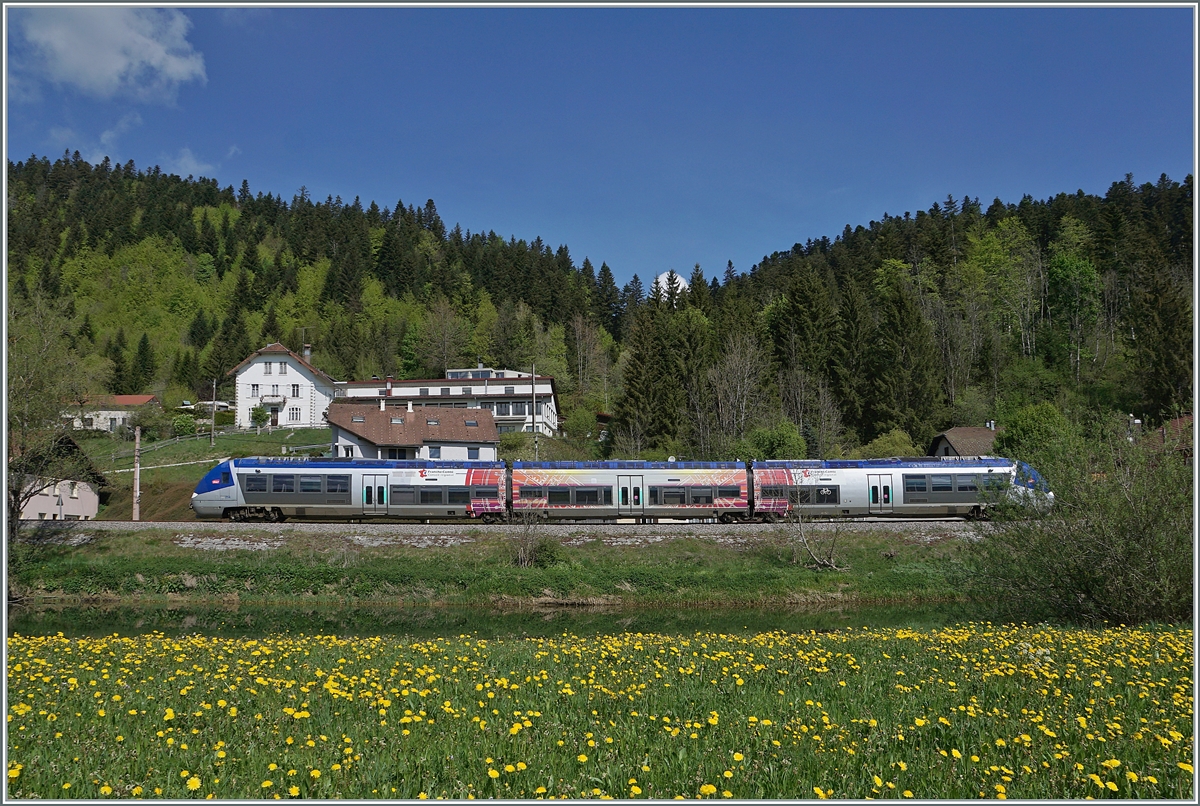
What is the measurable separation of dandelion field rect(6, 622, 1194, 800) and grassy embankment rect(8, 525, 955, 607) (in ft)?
59.1

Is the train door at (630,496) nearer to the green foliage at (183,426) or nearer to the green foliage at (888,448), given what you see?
the green foliage at (888,448)

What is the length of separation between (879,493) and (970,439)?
24.0 metres

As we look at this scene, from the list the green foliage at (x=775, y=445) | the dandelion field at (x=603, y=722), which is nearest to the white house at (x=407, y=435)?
the green foliage at (x=775, y=445)

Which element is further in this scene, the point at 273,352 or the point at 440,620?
the point at 273,352

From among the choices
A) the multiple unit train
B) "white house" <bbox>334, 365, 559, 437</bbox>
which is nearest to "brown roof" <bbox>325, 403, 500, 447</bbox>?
"white house" <bbox>334, 365, 559, 437</bbox>

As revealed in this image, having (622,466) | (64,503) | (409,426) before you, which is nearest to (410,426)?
(409,426)

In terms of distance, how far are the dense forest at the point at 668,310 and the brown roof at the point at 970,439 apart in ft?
12.8

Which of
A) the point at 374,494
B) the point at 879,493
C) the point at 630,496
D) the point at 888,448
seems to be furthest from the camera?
the point at 888,448

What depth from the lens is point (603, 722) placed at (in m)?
7.64

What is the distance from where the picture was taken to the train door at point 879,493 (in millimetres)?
36312

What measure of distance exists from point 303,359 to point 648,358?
4353 cm

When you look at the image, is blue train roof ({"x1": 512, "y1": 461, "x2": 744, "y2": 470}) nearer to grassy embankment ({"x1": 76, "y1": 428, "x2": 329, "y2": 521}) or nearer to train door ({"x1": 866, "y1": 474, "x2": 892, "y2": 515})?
train door ({"x1": 866, "y1": 474, "x2": 892, "y2": 515})

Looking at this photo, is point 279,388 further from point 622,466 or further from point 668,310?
point 622,466

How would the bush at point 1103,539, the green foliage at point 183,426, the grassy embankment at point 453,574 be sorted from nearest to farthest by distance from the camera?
1. the bush at point 1103,539
2. the grassy embankment at point 453,574
3. the green foliage at point 183,426
